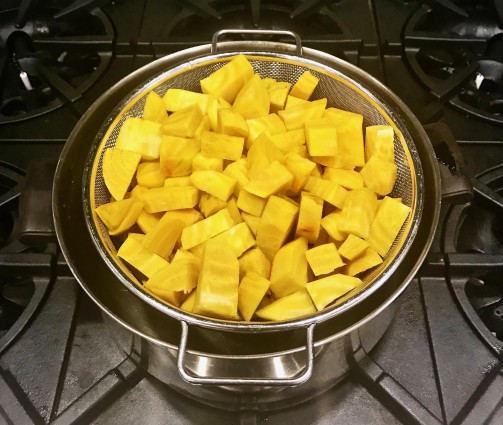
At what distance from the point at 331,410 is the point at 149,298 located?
1.00 feet

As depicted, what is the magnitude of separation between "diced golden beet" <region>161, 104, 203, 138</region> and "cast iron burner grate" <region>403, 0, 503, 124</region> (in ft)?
1.53

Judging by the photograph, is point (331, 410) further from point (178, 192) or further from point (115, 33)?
point (115, 33)

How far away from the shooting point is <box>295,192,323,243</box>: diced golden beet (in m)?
0.75

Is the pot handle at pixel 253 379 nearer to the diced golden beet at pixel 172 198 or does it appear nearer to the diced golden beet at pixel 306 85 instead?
the diced golden beet at pixel 172 198

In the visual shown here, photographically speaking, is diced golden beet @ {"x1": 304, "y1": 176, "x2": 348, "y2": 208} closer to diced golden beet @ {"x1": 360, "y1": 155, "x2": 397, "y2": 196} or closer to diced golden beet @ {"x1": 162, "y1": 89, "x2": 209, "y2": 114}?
diced golden beet @ {"x1": 360, "y1": 155, "x2": 397, "y2": 196}

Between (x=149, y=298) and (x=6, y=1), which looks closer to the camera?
(x=149, y=298)

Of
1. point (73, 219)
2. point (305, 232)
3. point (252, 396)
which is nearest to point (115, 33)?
point (73, 219)

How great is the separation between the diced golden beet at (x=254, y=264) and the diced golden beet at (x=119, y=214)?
0.58 ft

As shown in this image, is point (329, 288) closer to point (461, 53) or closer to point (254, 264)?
point (254, 264)

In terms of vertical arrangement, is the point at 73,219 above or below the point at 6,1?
below

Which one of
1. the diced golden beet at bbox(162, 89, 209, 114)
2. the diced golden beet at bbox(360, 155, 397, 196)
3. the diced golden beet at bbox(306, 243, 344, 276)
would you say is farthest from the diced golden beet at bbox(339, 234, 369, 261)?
the diced golden beet at bbox(162, 89, 209, 114)

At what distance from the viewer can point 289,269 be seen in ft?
2.38

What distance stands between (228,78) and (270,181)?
0.23 metres

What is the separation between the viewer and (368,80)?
0.92m
